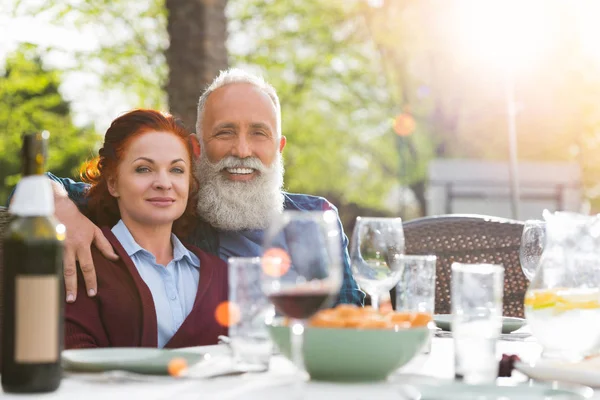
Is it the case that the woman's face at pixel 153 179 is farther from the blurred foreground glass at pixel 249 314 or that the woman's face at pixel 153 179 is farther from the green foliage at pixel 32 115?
the green foliage at pixel 32 115

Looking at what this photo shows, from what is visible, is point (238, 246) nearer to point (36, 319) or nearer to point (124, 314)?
point (124, 314)

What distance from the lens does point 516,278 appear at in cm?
419

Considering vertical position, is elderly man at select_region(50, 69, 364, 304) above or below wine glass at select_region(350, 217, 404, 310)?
above

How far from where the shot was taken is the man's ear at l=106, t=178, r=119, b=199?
11.5 ft

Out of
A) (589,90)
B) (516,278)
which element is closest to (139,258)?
(516,278)

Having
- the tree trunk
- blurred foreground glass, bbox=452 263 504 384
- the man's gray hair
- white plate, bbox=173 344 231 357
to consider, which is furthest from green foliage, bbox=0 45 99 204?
blurred foreground glass, bbox=452 263 504 384

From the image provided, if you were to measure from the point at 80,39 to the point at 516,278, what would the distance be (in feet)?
39.1

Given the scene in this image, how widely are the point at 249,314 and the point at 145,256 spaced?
131 centimetres

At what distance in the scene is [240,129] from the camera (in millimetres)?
4176

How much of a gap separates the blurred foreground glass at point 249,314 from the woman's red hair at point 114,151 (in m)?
1.42

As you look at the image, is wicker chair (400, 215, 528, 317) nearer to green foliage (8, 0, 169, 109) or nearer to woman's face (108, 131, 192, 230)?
woman's face (108, 131, 192, 230)

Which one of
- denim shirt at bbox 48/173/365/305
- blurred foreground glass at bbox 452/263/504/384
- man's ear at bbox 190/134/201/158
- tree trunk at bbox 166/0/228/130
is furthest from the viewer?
tree trunk at bbox 166/0/228/130

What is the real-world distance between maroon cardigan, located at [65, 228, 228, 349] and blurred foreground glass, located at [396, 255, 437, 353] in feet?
2.44

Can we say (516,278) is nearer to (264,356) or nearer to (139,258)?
(139,258)
